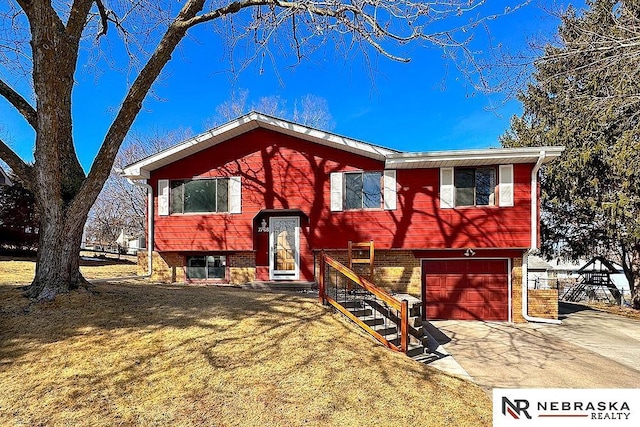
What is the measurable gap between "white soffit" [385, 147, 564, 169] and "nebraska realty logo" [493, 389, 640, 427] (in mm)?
8057

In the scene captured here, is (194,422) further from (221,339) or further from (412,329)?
(412,329)

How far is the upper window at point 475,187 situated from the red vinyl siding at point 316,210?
0.28 metres

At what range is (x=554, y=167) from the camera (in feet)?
51.0

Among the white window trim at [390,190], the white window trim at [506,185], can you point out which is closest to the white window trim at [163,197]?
the white window trim at [390,190]

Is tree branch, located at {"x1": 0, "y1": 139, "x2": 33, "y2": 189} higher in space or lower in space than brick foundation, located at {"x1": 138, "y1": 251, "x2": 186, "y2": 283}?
higher

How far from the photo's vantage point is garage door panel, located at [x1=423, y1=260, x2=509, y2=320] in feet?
38.7

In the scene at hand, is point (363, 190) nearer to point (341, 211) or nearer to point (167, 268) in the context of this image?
point (341, 211)

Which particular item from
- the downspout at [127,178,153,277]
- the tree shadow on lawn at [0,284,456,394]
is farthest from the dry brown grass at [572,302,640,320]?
the downspout at [127,178,153,277]

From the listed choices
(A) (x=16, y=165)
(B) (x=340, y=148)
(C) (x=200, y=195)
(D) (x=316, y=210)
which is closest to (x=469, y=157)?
(B) (x=340, y=148)

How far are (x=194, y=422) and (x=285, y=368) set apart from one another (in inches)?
57.2

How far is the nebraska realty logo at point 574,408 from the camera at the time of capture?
3621 millimetres

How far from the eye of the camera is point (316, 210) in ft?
39.1

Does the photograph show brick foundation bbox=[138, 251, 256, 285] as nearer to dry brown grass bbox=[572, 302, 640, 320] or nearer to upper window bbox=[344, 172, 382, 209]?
upper window bbox=[344, 172, 382, 209]

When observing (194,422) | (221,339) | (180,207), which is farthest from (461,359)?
(180,207)
